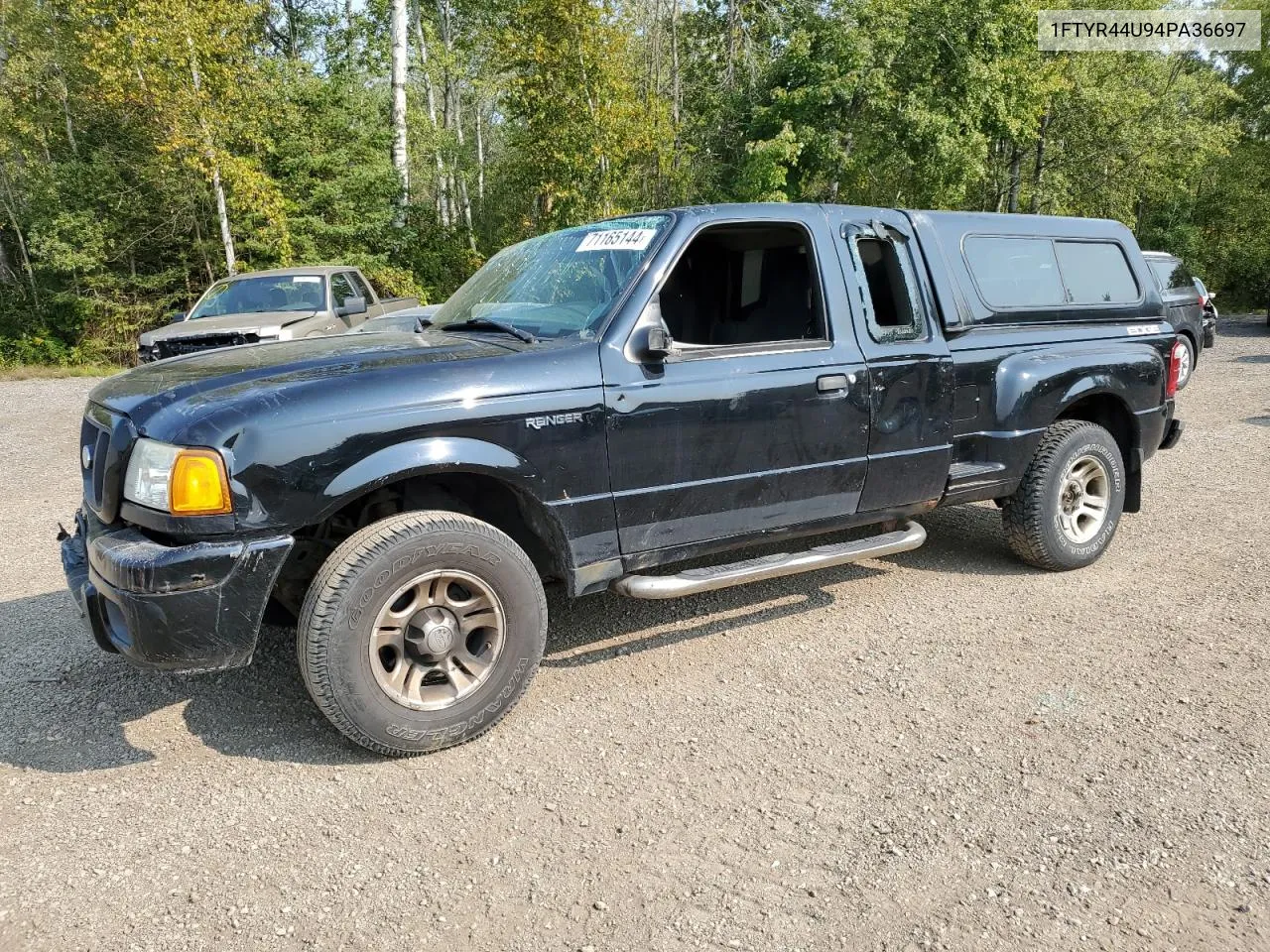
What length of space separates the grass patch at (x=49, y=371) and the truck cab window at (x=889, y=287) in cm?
1850

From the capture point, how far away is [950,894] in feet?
8.11

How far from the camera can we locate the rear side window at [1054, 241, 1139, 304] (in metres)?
5.09

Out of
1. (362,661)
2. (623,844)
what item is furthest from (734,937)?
(362,661)

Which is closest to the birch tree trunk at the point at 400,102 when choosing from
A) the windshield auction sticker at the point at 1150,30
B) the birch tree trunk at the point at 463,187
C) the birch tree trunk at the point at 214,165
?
the birch tree trunk at the point at 463,187

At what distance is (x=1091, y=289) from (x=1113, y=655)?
2285mm

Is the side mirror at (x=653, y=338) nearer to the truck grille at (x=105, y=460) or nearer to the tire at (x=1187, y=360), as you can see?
the truck grille at (x=105, y=460)

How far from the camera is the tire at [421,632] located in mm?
3002

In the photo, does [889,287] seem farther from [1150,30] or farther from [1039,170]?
[1150,30]

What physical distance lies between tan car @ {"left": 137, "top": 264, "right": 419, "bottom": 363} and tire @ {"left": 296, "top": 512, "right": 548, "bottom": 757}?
734 centimetres

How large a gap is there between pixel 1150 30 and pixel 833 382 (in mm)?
28640

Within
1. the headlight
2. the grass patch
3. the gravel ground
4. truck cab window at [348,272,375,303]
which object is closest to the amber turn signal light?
the headlight

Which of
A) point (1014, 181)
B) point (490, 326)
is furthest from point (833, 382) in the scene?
point (1014, 181)

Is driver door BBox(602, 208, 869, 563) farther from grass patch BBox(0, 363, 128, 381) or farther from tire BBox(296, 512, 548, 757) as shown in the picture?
grass patch BBox(0, 363, 128, 381)

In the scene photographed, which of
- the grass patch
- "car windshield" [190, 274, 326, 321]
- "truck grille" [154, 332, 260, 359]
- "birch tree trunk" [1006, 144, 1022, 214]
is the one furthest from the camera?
"birch tree trunk" [1006, 144, 1022, 214]
